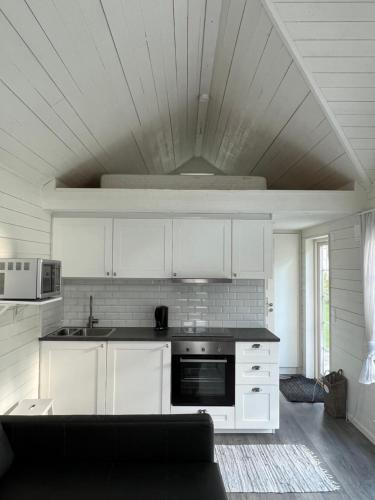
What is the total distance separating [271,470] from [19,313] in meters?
2.36

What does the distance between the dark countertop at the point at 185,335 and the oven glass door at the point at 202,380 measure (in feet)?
0.63

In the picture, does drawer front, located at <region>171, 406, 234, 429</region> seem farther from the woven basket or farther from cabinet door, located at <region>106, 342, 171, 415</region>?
the woven basket

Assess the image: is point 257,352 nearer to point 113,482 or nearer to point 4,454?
point 113,482

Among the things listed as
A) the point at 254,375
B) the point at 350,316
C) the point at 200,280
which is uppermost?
the point at 200,280

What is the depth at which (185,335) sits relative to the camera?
10.5ft

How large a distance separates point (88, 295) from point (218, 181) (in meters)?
1.88

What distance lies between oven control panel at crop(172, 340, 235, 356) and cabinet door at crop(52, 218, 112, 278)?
1.01 metres

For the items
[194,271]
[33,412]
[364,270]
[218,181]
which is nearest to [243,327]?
[194,271]

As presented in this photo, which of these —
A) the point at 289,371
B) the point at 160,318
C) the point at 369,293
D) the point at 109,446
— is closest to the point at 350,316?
the point at 369,293

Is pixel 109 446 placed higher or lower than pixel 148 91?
lower

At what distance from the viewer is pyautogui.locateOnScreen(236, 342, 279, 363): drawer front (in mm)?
3125

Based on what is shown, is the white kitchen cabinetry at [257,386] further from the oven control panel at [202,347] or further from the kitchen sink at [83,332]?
the kitchen sink at [83,332]

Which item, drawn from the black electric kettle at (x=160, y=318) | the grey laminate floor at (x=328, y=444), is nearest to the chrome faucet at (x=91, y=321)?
the black electric kettle at (x=160, y=318)

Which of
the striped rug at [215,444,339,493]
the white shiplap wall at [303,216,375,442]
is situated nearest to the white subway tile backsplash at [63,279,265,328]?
the white shiplap wall at [303,216,375,442]
